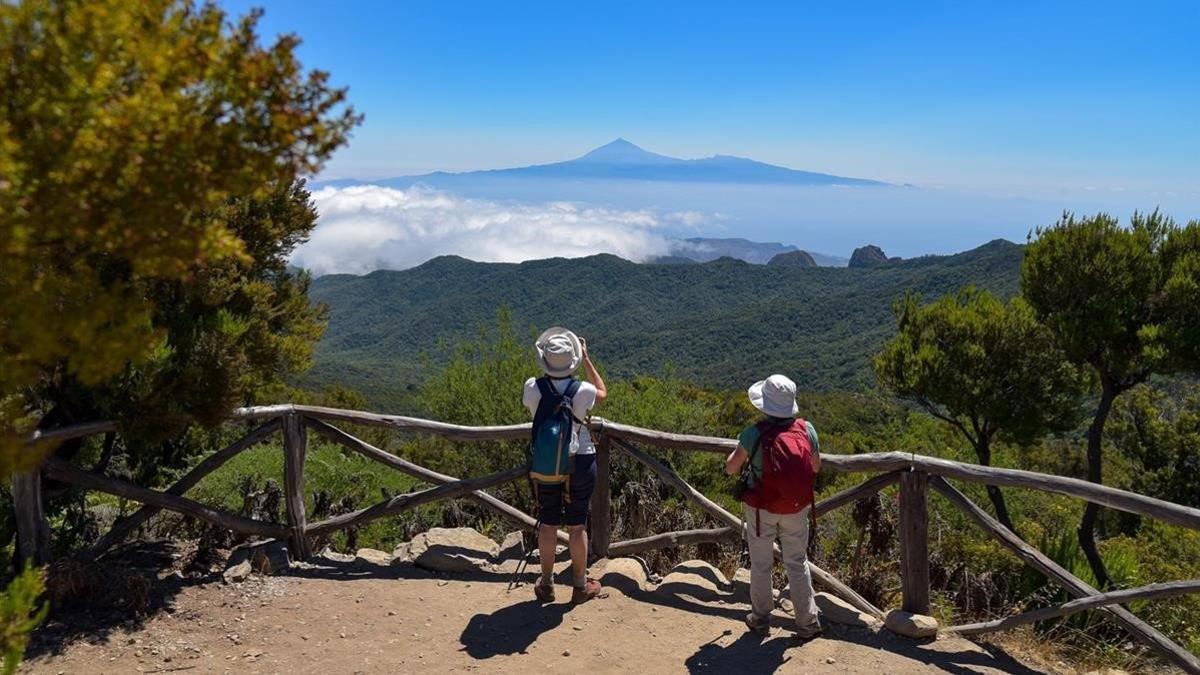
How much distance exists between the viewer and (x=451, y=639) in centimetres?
467

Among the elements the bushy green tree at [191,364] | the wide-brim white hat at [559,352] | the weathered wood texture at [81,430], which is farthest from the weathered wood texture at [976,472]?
the weathered wood texture at [81,430]

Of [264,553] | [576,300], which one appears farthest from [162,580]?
[576,300]

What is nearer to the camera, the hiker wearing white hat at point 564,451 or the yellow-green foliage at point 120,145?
the yellow-green foliage at point 120,145

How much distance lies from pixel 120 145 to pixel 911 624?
460 cm

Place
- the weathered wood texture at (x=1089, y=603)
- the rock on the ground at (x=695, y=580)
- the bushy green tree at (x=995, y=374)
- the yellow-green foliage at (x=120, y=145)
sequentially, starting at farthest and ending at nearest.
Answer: the bushy green tree at (x=995, y=374), the rock on the ground at (x=695, y=580), the weathered wood texture at (x=1089, y=603), the yellow-green foliage at (x=120, y=145)

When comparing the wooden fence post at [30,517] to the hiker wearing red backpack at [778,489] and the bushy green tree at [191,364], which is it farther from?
the hiker wearing red backpack at [778,489]

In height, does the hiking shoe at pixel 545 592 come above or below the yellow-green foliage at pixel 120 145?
below

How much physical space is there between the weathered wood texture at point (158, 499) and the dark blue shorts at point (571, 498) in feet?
7.30

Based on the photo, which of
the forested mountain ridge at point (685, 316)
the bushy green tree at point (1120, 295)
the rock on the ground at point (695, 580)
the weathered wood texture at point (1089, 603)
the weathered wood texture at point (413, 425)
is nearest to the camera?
the weathered wood texture at point (1089, 603)

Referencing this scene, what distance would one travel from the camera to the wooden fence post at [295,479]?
5703 millimetres

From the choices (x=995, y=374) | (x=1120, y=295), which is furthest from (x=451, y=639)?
(x=995, y=374)

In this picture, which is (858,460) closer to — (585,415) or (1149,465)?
(585,415)

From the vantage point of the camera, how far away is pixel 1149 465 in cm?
2061

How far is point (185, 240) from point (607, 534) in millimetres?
4368
